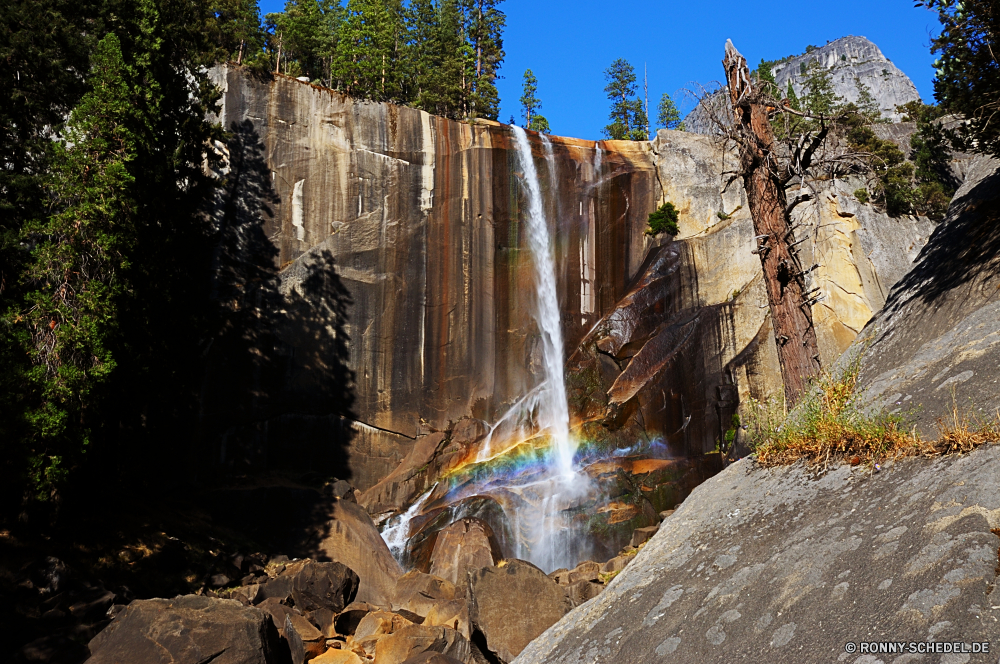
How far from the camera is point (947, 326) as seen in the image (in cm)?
810

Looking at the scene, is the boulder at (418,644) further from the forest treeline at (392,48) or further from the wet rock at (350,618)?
the forest treeline at (392,48)

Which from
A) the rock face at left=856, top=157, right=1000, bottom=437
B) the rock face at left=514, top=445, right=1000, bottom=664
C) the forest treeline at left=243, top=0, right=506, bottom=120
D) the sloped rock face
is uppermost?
the sloped rock face

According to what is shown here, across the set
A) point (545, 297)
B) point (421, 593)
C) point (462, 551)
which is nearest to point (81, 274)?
point (421, 593)

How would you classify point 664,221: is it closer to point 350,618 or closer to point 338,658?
point 350,618

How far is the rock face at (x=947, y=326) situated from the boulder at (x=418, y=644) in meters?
6.45

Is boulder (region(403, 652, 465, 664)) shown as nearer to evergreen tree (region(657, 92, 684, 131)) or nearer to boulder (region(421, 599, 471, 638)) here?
boulder (region(421, 599, 471, 638))

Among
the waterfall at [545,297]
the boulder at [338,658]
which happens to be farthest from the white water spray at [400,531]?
the boulder at [338,658]

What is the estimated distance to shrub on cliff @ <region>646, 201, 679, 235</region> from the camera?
28.3 meters

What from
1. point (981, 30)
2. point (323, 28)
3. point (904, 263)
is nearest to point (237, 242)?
point (981, 30)

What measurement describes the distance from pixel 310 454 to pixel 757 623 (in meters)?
21.6

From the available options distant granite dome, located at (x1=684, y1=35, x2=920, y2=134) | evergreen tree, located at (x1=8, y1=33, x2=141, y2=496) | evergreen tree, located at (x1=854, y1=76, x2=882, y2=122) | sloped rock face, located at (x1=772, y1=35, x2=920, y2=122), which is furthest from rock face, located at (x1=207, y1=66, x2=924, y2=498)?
sloped rock face, located at (x1=772, y1=35, x2=920, y2=122)

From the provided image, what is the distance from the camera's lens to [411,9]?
157ft

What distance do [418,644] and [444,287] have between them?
58.9 feet

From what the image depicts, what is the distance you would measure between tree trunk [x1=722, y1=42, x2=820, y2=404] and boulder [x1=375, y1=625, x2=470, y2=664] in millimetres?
5719
